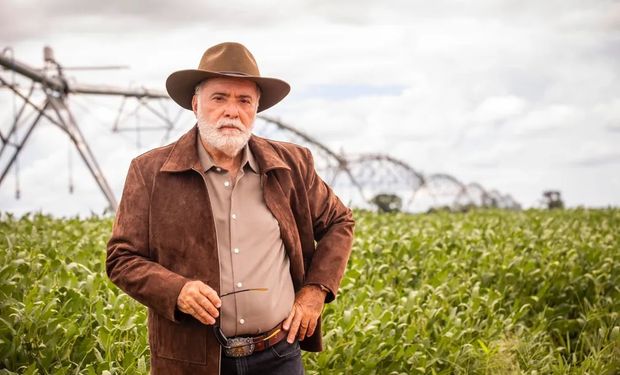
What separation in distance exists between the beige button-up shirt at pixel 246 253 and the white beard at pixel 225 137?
0.11m

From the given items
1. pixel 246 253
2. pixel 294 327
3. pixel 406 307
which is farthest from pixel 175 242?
pixel 406 307

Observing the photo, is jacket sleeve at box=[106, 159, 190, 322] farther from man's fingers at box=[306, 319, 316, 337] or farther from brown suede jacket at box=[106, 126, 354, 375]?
man's fingers at box=[306, 319, 316, 337]

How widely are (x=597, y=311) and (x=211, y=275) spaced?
22.1 feet

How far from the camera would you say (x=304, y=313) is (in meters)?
3.59

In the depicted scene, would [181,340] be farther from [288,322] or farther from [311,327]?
[311,327]

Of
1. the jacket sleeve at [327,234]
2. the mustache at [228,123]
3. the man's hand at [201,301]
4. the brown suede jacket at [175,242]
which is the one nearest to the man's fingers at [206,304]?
the man's hand at [201,301]

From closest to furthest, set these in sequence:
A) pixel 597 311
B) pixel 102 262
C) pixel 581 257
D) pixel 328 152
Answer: pixel 102 262 → pixel 597 311 → pixel 581 257 → pixel 328 152

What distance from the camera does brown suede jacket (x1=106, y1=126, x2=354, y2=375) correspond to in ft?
11.1

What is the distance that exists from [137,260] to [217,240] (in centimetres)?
34

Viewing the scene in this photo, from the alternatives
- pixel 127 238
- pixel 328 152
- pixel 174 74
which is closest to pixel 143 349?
pixel 127 238

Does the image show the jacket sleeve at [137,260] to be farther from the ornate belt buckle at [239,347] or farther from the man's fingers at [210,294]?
the ornate belt buckle at [239,347]

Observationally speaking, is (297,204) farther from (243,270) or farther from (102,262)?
(102,262)

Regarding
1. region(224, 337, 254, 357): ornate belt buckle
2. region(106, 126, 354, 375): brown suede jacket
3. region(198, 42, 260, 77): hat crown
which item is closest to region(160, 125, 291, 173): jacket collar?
region(106, 126, 354, 375): brown suede jacket

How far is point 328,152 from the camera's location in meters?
39.6
